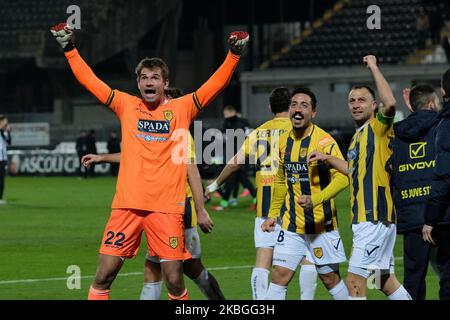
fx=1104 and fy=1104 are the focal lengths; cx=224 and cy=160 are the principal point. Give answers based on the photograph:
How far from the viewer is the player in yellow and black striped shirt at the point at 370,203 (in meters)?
8.67

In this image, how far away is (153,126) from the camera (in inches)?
332

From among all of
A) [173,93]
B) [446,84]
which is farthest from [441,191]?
[173,93]

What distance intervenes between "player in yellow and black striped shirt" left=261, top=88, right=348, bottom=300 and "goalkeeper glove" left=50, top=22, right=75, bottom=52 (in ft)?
6.37

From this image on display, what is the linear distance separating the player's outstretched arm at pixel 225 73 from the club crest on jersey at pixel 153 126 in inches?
13.6

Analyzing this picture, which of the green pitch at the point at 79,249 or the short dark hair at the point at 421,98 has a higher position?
the short dark hair at the point at 421,98

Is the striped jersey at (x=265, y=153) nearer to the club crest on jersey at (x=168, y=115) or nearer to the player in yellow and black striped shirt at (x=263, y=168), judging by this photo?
the player in yellow and black striped shirt at (x=263, y=168)

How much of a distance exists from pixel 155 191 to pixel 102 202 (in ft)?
57.5

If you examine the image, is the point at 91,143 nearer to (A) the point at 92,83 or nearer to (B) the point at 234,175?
(B) the point at 234,175

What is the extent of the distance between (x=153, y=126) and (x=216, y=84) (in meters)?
0.59

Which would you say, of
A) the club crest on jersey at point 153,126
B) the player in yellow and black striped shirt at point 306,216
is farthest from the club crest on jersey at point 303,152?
the club crest on jersey at point 153,126

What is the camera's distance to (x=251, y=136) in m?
10.6

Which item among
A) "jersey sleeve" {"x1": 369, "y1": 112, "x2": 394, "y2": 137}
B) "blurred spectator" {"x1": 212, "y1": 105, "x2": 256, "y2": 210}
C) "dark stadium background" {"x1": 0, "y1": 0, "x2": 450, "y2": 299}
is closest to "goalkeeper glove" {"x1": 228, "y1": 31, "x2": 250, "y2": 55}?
"jersey sleeve" {"x1": 369, "y1": 112, "x2": 394, "y2": 137}

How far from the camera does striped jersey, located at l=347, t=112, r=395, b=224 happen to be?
877 centimetres
